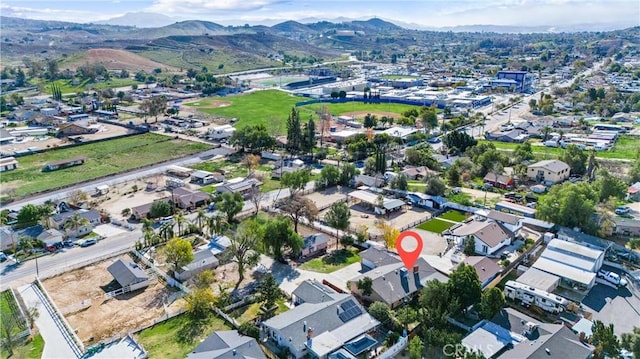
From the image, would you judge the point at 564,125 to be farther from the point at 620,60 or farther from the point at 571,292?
the point at 620,60

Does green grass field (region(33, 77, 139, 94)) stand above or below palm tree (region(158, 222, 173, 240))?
above

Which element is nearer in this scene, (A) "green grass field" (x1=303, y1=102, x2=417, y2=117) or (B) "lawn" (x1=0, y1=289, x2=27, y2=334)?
(B) "lawn" (x1=0, y1=289, x2=27, y2=334)

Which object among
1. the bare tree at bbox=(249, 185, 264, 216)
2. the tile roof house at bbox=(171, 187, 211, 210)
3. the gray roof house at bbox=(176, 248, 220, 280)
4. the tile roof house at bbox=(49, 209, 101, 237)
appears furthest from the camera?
the tile roof house at bbox=(171, 187, 211, 210)

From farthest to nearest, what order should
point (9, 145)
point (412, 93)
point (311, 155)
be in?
point (412, 93)
point (9, 145)
point (311, 155)

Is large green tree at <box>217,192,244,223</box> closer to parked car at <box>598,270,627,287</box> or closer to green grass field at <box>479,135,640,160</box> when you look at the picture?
parked car at <box>598,270,627,287</box>

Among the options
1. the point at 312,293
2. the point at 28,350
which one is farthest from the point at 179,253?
the point at 312,293

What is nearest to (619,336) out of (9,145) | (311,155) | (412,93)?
(311,155)

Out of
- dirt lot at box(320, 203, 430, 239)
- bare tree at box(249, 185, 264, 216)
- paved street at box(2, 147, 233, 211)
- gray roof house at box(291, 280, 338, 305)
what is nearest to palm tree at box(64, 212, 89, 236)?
paved street at box(2, 147, 233, 211)

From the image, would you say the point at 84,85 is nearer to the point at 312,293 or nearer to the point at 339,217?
the point at 339,217
